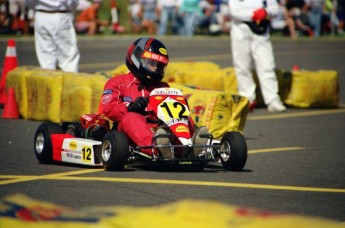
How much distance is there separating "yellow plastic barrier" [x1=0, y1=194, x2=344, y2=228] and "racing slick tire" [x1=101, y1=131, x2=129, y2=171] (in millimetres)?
1405

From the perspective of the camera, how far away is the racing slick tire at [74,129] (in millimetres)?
10172

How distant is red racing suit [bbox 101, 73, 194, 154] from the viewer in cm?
934

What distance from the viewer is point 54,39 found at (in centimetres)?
1505

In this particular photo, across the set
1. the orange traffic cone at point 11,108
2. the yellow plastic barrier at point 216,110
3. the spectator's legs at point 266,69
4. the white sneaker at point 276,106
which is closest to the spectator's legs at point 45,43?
the orange traffic cone at point 11,108

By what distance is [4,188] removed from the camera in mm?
8453

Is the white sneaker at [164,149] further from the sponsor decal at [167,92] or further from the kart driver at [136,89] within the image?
the sponsor decal at [167,92]

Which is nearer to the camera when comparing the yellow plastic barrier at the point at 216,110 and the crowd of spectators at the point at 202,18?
the yellow plastic barrier at the point at 216,110

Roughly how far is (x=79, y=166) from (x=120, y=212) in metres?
2.63

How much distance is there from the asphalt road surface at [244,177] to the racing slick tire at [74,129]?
1.27 ft

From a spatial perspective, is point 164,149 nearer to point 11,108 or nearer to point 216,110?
point 216,110

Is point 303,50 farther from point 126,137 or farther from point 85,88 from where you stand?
point 126,137

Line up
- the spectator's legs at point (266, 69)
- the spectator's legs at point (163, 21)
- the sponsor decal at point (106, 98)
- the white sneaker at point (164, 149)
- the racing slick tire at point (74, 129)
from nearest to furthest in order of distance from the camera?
the white sneaker at point (164, 149) → the sponsor decal at point (106, 98) → the racing slick tire at point (74, 129) → the spectator's legs at point (266, 69) → the spectator's legs at point (163, 21)

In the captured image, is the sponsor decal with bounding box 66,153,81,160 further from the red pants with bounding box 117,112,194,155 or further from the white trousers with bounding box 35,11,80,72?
the white trousers with bounding box 35,11,80,72

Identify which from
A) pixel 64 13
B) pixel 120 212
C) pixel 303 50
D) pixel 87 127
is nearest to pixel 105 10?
pixel 303 50
